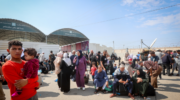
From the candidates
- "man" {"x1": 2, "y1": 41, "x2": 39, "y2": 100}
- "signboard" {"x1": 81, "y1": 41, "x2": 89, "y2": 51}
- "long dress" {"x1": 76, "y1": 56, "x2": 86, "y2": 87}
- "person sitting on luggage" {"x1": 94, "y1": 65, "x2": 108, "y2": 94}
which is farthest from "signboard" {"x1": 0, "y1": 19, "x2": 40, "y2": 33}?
"man" {"x1": 2, "y1": 41, "x2": 39, "y2": 100}

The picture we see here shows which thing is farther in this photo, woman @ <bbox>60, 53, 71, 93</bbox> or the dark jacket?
the dark jacket

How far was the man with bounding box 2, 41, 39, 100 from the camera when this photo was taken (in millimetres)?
1351

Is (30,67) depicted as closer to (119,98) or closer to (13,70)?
(13,70)

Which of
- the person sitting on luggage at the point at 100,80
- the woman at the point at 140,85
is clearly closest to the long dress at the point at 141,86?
the woman at the point at 140,85

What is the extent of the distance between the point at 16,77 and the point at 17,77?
13 millimetres

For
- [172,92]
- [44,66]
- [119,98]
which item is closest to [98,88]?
[119,98]

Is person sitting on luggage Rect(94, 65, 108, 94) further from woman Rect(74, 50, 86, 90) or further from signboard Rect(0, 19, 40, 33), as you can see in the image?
signboard Rect(0, 19, 40, 33)

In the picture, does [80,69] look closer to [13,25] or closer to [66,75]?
[66,75]

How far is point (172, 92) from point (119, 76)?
93.1 inches

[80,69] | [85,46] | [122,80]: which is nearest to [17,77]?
[80,69]

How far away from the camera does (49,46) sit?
14211 millimetres

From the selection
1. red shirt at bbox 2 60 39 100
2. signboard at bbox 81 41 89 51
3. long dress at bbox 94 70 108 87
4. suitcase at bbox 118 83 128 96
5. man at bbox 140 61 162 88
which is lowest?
suitcase at bbox 118 83 128 96

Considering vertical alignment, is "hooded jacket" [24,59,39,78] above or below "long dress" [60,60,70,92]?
above

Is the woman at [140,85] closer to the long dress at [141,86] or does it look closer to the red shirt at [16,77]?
the long dress at [141,86]
